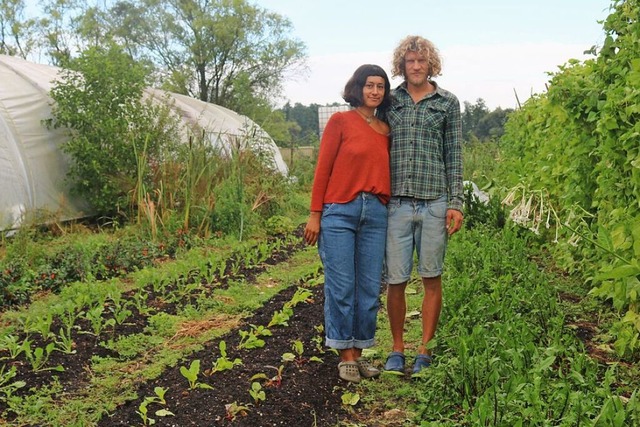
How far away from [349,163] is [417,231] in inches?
21.9

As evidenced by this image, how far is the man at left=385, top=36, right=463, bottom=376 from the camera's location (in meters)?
3.73

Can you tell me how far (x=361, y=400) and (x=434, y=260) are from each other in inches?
33.8

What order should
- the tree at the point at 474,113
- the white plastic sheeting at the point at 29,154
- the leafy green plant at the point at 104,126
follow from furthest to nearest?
the tree at the point at 474,113 → the leafy green plant at the point at 104,126 → the white plastic sheeting at the point at 29,154

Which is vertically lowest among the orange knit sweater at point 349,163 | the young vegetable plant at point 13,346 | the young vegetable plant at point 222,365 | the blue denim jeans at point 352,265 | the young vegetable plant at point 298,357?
the young vegetable plant at point 298,357

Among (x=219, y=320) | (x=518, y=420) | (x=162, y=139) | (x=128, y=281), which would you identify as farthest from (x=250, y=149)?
(x=518, y=420)

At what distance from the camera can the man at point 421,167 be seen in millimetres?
3732

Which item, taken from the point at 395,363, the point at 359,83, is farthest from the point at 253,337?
the point at 359,83

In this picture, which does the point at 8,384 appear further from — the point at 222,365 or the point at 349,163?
the point at 349,163

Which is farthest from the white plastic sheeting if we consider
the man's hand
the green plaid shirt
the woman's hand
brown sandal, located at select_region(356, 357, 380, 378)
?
the man's hand

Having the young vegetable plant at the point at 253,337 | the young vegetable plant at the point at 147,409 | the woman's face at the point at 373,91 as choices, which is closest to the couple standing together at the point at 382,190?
the woman's face at the point at 373,91

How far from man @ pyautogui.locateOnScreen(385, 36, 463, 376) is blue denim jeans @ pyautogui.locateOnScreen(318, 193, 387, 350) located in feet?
0.36

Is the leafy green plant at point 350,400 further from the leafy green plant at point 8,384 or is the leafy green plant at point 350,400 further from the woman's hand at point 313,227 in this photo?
the leafy green plant at point 8,384

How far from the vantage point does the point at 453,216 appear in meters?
3.76

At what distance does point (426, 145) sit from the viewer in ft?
12.3
